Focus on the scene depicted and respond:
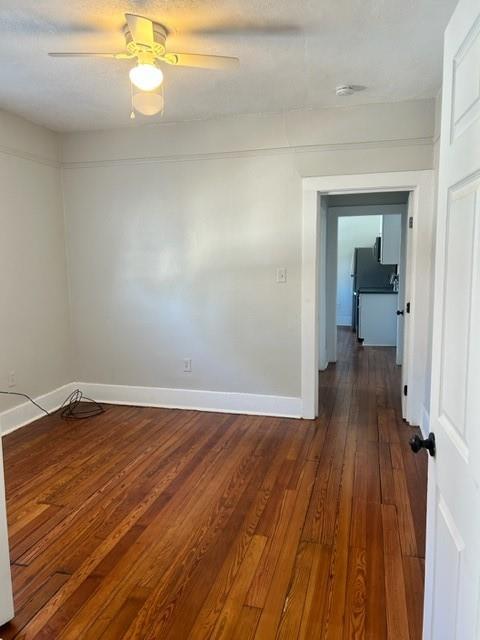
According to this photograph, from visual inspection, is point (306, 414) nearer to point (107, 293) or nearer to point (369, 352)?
point (107, 293)

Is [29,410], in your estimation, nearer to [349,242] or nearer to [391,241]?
[391,241]

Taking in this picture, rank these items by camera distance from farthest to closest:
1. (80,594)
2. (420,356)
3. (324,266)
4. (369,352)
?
(369,352) < (324,266) < (420,356) < (80,594)

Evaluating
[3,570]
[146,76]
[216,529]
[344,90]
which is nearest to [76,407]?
[216,529]

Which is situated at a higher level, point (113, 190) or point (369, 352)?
point (113, 190)

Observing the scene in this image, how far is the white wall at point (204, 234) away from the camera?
3.55m

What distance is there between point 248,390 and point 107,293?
166cm

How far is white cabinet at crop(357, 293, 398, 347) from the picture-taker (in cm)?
716

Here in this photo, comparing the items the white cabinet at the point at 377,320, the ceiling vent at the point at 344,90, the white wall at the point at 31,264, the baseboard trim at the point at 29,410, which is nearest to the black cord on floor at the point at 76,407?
the baseboard trim at the point at 29,410

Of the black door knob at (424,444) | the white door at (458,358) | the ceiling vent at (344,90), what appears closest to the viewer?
the white door at (458,358)

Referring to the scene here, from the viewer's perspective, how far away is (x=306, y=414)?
12.7 feet

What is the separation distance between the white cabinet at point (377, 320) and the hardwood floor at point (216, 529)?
3.56 meters

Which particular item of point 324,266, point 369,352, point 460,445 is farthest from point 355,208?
point 460,445

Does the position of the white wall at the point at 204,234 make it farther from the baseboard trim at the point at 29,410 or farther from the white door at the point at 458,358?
the white door at the point at 458,358

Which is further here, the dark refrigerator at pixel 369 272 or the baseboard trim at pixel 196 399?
the dark refrigerator at pixel 369 272
